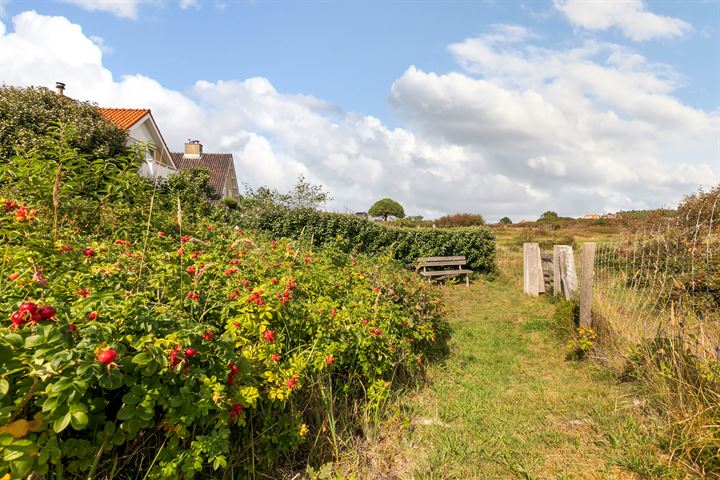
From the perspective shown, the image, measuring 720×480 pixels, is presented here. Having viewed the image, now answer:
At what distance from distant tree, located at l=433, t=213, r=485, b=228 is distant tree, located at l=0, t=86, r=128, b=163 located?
58.2ft

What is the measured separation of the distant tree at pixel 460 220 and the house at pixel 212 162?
2056cm

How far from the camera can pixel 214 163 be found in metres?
36.5

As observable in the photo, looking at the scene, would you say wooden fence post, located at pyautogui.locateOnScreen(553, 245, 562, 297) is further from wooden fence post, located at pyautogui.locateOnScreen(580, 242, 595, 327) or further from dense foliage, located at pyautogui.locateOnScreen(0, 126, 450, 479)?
dense foliage, located at pyautogui.locateOnScreen(0, 126, 450, 479)

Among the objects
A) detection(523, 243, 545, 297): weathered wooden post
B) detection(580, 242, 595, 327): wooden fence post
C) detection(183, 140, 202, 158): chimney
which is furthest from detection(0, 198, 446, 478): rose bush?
detection(183, 140, 202, 158): chimney

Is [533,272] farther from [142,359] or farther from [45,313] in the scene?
[45,313]

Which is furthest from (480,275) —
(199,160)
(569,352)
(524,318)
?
(199,160)

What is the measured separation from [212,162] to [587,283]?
36.5 m

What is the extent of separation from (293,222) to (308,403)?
8317 millimetres

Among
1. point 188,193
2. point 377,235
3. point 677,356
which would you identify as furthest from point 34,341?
point 377,235

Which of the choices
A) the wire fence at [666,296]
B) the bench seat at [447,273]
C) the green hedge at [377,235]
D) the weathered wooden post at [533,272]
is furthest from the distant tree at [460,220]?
the wire fence at [666,296]

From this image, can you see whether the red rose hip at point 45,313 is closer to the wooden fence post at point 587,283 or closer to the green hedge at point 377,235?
the wooden fence post at point 587,283

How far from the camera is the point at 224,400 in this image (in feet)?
6.17

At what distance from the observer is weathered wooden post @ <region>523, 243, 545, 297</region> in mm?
10812

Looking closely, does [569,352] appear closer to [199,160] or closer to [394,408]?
[394,408]
